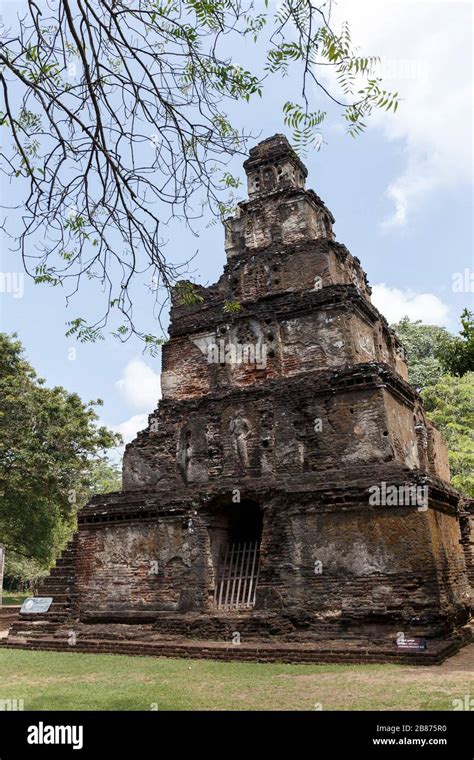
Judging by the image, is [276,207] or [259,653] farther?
[276,207]

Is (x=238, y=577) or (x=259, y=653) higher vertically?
(x=238, y=577)

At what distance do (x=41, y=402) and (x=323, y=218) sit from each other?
1417 cm

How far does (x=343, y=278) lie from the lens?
15.5 meters

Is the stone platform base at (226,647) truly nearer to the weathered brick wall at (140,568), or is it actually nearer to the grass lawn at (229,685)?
the grass lawn at (229,685)

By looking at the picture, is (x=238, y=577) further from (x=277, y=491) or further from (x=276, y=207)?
(x=276, y=207)

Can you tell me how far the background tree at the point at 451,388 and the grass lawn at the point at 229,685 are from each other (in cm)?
643

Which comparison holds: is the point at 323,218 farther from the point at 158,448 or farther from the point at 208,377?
the point at 158,448

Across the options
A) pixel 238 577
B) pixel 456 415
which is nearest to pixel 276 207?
pixel 238 577

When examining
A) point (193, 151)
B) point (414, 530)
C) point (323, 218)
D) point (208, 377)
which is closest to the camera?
point (193, 151)

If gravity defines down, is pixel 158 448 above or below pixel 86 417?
below

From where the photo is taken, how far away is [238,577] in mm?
12250

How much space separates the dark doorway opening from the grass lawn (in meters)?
2.14

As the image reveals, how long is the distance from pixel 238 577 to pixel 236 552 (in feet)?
2.01
